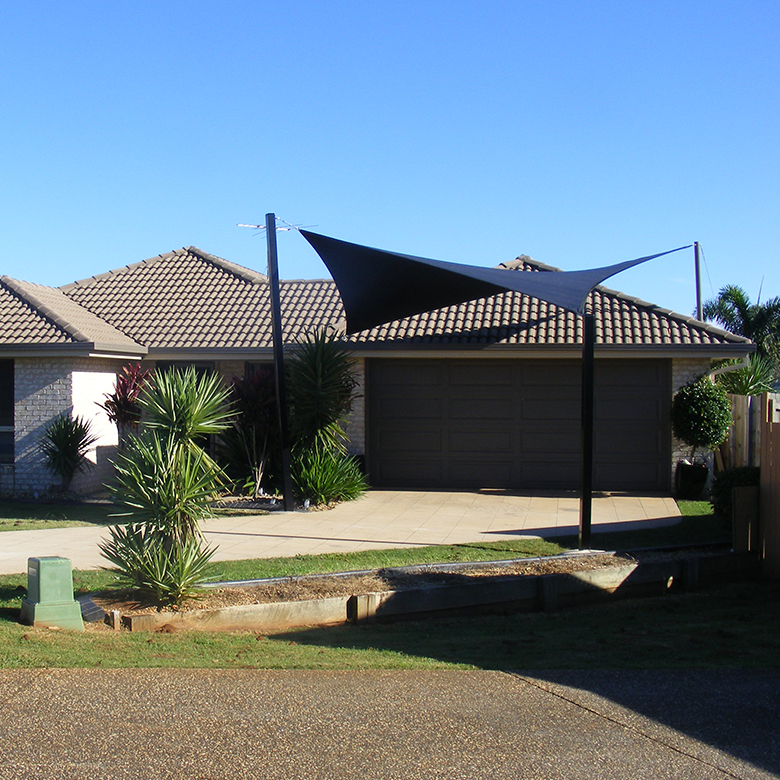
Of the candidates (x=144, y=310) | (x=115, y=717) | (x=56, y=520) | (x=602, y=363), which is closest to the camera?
(x=115, y=717)

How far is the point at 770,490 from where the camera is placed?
9656 mm

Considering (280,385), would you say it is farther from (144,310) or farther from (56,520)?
(144,310)

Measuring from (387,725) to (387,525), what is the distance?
7.28 meters

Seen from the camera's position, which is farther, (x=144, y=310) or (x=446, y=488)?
(x=144, y=310)

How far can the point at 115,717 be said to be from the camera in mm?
4855

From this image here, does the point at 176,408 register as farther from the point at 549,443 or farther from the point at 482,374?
the point at 549,443

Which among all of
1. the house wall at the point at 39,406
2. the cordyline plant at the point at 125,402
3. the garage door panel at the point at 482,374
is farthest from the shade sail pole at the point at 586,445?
the house wall at the point at 39,406

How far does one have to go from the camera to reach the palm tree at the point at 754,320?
28.7 meters

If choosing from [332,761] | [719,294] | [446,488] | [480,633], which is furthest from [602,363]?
[719,294]

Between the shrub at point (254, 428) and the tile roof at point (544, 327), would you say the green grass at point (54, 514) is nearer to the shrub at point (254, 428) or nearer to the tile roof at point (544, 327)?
the shrub at point (254, 428)

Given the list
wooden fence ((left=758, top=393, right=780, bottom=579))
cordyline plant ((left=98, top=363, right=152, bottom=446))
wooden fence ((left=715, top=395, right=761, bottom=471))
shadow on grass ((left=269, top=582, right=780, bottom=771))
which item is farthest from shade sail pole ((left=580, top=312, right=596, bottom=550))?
cordyline plant ((left=98, top=363, right=152, bottom=446))

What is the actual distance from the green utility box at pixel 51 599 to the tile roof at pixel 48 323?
845cm

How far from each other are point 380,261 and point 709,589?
6.04 m

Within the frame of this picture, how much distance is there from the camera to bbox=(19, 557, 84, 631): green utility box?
22.0 feet
